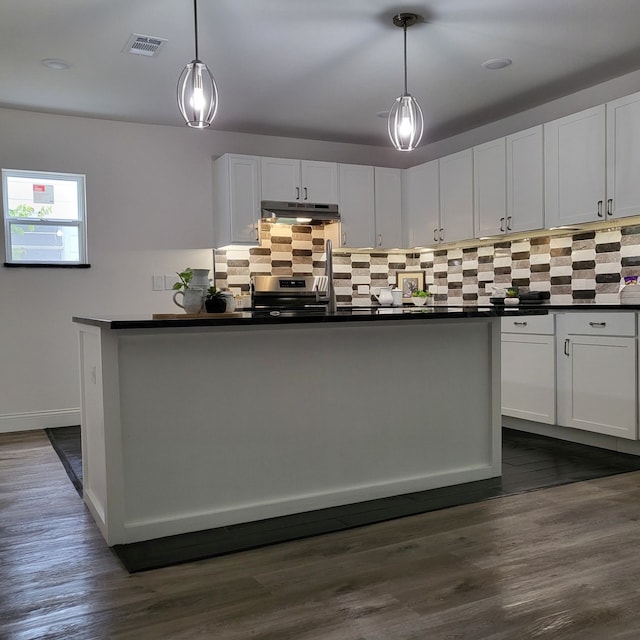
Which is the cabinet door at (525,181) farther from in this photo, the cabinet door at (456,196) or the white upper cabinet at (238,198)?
the white upper cabinet at (238,198)

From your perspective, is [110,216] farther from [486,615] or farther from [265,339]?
[486,615]

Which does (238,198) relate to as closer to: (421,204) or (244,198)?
(244,198)

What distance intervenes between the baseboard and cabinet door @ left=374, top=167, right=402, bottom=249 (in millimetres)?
3111

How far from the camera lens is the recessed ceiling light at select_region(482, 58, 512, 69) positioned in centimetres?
421

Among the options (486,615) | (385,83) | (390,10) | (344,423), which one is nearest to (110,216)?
(385,83)

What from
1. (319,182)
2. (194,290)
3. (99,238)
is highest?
(319,182)

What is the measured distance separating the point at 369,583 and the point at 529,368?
2787 millimetres

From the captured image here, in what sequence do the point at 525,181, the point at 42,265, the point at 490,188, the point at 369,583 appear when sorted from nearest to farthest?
the point at 369,583, the point at 525,181, the point at 42,265, the point at 490,188

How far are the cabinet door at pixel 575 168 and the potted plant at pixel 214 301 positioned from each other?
2716mm

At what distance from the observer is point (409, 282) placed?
6543 millimetres

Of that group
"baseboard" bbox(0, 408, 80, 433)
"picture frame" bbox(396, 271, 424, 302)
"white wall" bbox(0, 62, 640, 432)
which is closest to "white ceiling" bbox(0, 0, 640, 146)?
"white wall" bbox(0, 62, 640, 432)

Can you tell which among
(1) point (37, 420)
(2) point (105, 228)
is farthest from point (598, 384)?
(1) point (37, 420)

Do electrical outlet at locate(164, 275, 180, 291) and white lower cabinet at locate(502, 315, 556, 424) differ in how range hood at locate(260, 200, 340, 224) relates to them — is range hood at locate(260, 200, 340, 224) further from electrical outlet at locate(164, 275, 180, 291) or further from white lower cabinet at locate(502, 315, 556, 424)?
white lower cabinet at locate(502, 315, 556, 424)

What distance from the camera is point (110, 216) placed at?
532cm
